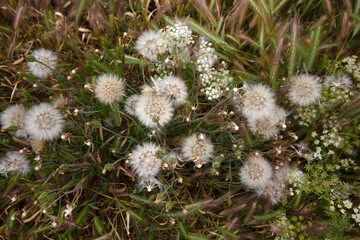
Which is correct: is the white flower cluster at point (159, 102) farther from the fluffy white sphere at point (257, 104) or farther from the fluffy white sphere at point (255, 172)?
the fluffy white sphere at point (255, 172)

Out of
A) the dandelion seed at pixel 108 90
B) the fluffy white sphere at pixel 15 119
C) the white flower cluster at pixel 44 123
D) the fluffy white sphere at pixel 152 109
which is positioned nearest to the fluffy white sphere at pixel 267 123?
the fluffy white sphere at pixel 152 109

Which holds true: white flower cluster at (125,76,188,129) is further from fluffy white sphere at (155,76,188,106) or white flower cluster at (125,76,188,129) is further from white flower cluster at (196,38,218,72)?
white flower cluster at (196,38,218,72)

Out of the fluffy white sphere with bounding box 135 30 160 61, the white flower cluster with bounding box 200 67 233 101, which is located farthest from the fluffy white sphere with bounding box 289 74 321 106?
the fluffy white sphere with bounding box 135 30 160 61

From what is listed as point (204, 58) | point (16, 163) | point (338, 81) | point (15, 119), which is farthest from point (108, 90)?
point (338, 81)

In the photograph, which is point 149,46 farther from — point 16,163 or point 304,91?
point 16,163

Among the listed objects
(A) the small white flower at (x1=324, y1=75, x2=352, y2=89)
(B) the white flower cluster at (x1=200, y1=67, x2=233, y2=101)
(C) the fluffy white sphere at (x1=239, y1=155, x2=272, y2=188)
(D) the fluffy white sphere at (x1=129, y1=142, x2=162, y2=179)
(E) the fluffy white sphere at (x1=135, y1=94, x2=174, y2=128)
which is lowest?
(C) the fluffy white sphere at (x1=239, y1=155, x2=272, y2=188)
